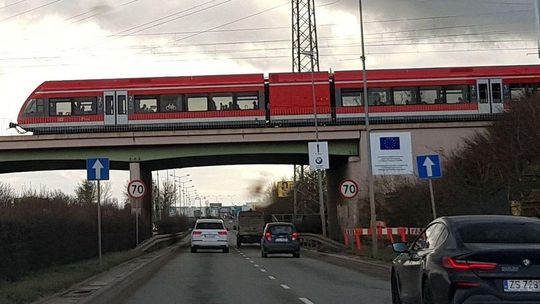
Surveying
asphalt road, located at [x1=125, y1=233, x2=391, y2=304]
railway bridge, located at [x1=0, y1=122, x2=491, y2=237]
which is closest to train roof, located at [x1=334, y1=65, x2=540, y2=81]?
railway bridge, located at [x1=0, y1=122, x2=491, y2=237]

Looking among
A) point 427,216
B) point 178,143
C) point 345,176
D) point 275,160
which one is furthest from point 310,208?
point 427,216

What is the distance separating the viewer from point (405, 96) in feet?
148

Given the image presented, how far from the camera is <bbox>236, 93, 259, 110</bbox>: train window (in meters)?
44.8

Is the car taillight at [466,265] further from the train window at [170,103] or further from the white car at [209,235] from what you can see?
the train window at [170,103]

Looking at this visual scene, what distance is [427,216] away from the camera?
32.9m

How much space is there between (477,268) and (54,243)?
15777mm

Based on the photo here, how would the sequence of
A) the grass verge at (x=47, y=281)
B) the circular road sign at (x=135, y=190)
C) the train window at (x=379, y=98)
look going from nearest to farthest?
1. the grass verge at (x=47, y=281)
2. the circular road sign at (x=135, y=190)
3. the train window at (x=379, y=98)

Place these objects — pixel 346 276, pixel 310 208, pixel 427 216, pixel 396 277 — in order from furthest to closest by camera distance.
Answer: pixel 310 208 < pixel 427 216 < pixel 346 276 < pixel 396 277

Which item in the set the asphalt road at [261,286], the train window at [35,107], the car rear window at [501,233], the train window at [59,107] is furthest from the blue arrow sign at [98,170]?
the train window at [35,107]

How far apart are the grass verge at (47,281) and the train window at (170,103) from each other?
2009 centimetres

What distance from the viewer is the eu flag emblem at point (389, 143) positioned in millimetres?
35438

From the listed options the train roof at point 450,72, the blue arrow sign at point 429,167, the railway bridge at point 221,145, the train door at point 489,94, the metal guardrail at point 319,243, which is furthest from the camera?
the railway bridge at point 221,145

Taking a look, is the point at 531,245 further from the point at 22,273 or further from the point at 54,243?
the point at 54,243

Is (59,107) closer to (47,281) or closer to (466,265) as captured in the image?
(47,281)
